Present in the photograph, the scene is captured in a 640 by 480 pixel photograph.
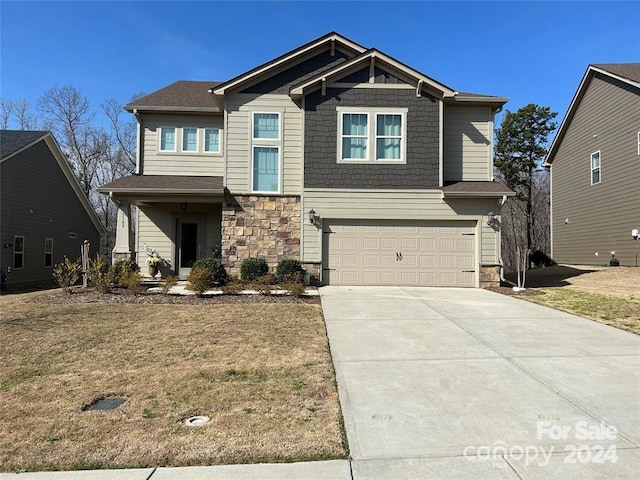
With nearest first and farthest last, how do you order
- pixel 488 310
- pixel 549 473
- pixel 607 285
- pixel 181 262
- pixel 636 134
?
pixel 549 473 < pixel 488 310 < pixel 607 285 < pixel 181 262 < pixel 636 134

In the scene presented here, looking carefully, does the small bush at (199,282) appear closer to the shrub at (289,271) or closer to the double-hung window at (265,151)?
the shrub at (289,271)

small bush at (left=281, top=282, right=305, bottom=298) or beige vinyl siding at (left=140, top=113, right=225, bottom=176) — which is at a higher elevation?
beige vinyl siding at (left=140, top=113, right=225, bottom=176)

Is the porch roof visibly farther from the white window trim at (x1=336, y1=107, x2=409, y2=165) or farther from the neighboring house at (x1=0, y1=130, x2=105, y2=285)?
the neighboring house at (x1=0, y1=130, x2=105, y2=285)

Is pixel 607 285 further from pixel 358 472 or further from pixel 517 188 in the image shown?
pixel 517 188

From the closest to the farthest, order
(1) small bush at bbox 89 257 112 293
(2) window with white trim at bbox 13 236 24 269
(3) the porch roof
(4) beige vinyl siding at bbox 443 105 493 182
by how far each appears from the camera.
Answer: (1) small bush at bbox 89 257 112 293 < (3) the porch roof < (4) beige vinyl siding at bbox 443 105 493 182 < (2) window with white trim at bbox 13 236 24 269

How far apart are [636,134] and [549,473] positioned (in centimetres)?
1789

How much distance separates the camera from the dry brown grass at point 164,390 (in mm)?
3414

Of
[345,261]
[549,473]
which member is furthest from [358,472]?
[345,261]

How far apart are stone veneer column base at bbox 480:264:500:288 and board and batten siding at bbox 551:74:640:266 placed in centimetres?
778

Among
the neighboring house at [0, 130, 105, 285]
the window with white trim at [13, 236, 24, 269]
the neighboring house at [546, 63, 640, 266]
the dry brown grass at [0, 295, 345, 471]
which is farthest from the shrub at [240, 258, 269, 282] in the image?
the neighboring house at [546, 63, 640, 266]

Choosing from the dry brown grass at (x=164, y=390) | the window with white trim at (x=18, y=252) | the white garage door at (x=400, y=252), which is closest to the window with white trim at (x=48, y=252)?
the window with white trim at (x=18, y=252)

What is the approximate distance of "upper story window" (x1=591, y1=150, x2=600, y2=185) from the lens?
63.6 ft

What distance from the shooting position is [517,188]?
32.2 metres

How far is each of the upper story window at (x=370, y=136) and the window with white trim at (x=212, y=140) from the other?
4425mm
